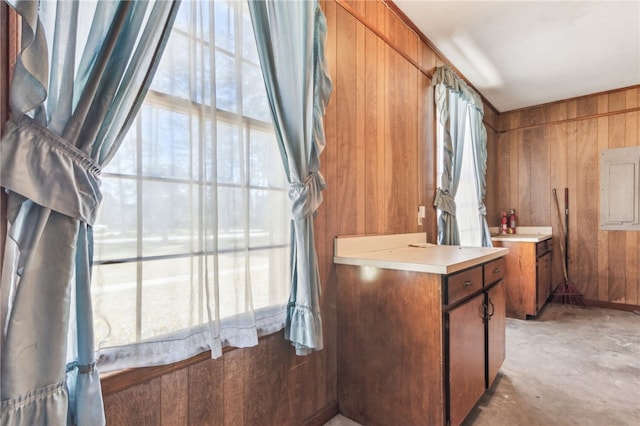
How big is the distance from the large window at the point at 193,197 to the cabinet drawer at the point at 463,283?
80 centimetres

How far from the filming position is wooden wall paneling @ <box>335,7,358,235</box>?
1834mm

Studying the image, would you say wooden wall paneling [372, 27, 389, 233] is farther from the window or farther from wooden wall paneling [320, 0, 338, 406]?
the window

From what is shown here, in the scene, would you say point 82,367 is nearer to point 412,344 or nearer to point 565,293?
point 412,344

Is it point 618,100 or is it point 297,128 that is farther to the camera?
point 618,100

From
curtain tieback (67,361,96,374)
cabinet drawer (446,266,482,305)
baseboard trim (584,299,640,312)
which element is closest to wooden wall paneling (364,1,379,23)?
cabinet drawer (446,266,482,305)

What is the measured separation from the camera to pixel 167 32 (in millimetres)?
998

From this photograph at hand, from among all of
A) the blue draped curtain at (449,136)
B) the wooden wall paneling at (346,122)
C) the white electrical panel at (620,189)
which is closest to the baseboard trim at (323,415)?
the wooden wall paneling at (346,122)

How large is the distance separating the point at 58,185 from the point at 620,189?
5.18m

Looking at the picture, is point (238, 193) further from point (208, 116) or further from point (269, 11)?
point (269, 11)

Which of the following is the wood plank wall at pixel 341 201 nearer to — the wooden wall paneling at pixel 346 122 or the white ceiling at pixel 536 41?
the wooden wall paneling at pixel 346 122

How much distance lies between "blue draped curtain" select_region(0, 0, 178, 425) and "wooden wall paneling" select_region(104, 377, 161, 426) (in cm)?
14

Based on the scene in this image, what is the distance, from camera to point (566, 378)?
217 centimetres

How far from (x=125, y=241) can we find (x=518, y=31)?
313cm

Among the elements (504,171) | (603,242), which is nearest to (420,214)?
(504,171)
